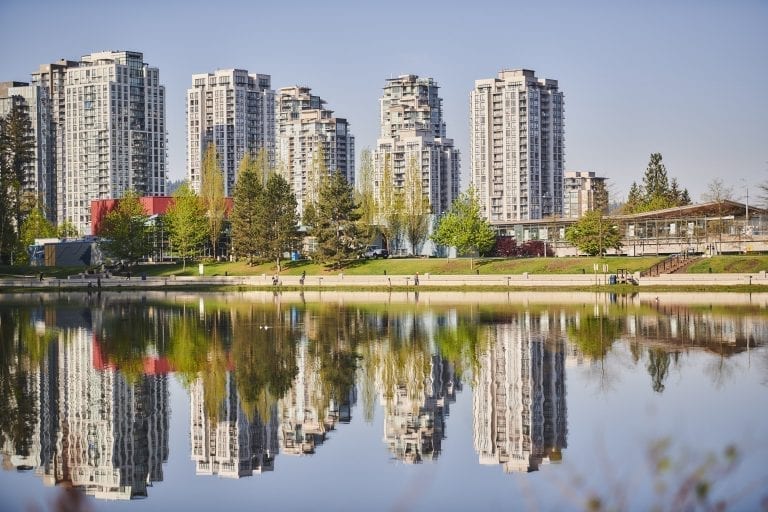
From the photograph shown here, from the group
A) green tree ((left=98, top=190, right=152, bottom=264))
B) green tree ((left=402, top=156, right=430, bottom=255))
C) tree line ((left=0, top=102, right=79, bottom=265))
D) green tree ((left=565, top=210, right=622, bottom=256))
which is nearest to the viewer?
green tree ((left=565, top=210, right=622, bottom=256))

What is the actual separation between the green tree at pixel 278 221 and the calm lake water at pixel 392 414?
52055 mm

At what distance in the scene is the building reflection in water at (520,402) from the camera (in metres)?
21.7

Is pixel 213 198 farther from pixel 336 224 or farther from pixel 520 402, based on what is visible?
pixel 520 402

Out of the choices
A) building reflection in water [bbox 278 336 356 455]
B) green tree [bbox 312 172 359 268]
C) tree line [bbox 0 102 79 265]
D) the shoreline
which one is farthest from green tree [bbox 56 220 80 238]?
building reflection in water [bbox 278 336 356 455]

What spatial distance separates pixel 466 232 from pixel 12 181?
53.8 metres

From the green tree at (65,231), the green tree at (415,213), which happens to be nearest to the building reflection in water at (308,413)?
the green tree at (415,213)

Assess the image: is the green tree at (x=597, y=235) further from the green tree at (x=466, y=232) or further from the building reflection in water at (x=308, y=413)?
the building reflection in water at (x=308, y=413)

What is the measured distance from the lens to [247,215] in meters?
→ 110

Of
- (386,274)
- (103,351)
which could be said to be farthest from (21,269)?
(103,351)

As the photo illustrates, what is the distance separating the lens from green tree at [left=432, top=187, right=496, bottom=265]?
98.8 meters

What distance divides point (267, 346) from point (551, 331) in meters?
12.1

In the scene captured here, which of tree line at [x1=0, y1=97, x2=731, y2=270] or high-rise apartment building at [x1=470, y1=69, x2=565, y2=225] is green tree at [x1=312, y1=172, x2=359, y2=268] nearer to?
tree line at [x1=0, y1=97, x2=731, y2=270]

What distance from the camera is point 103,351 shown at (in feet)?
136

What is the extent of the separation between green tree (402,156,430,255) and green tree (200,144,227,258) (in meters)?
20.0
